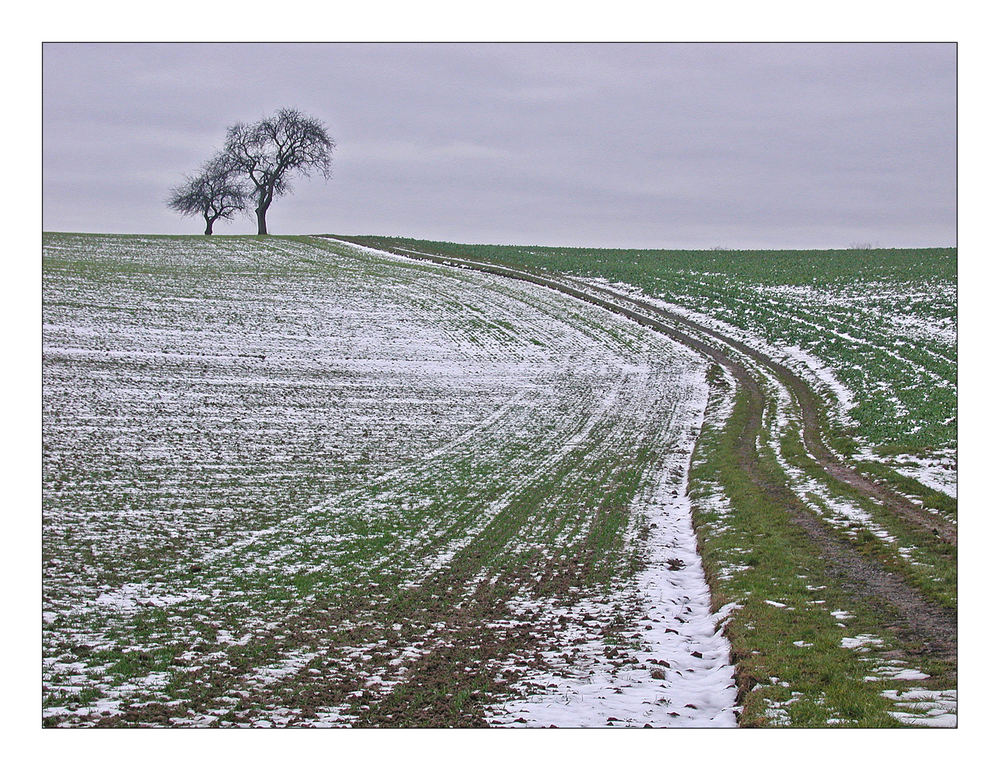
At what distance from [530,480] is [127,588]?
27.5 ft

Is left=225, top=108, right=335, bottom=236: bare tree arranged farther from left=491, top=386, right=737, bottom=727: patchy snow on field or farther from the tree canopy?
left=491, top=386, right=737, bottom=727: patchy snow on field

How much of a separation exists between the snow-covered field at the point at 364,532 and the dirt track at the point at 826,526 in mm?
1786

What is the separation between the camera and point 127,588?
10305mm

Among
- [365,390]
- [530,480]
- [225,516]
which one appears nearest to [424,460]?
[530,480]

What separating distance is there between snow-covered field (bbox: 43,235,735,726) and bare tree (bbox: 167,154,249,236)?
41.6 meters

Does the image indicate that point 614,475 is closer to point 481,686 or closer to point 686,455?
point 686,455

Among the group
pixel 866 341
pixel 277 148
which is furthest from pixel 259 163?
pixel 866 341

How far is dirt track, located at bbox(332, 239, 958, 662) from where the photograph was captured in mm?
8773

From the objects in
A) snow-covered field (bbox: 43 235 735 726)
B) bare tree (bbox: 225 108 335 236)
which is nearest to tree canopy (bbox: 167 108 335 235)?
bare tree (bbox: 225 108 335 236)

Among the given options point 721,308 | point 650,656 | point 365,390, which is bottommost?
point 650,656

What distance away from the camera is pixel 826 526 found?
42.0ft

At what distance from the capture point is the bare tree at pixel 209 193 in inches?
2830

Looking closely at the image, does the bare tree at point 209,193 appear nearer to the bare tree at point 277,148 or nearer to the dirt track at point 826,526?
the bare tree at point 277,148

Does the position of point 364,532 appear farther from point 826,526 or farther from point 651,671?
point 826,526
